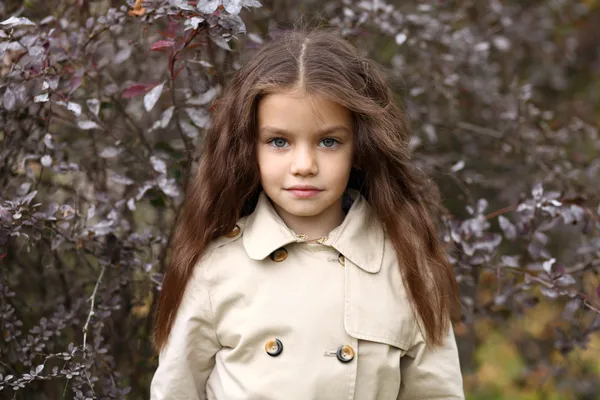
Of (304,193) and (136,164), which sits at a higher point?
(304,193)

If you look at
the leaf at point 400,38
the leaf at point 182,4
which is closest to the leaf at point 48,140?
the leaf at point 182,4

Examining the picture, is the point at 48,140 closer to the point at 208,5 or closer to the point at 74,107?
the point at 74,107

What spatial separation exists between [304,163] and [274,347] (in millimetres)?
489

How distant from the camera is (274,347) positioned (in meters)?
1.87

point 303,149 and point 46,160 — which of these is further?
point 46,160

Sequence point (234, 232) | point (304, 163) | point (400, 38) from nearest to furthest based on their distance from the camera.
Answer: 1. point (304, 163)
2. point (234, 232)
3. point (400, 38)

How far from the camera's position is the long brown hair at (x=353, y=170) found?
188 centimetres

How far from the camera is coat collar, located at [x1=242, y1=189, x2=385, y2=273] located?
1.93 metres

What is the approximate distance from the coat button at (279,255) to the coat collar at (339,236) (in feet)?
0.11

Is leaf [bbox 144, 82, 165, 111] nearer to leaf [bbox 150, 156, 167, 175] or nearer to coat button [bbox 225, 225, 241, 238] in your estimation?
leaf [bbox 150, 156, 167, 175]

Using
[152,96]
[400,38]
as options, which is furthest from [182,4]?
[400,38]

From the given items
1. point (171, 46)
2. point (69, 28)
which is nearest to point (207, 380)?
point (171, 46)

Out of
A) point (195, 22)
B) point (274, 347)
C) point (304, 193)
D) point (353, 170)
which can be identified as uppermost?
point (195, 22)

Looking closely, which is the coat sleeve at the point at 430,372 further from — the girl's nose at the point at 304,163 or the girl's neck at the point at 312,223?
the girl's nose at the point at 304,163
